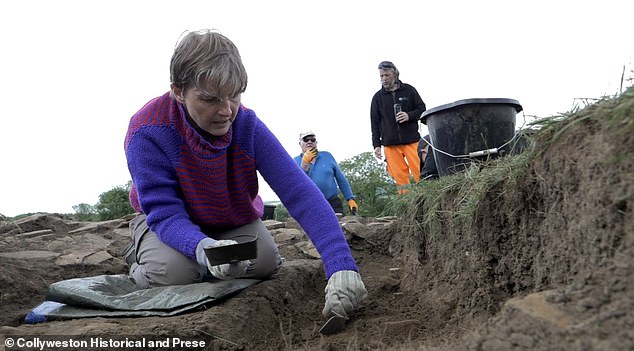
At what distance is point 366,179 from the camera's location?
1284 cm

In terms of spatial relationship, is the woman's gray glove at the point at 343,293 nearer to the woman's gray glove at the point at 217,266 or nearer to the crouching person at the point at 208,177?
the crouching person at the point at 208,177

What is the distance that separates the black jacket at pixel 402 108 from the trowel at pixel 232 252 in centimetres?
419

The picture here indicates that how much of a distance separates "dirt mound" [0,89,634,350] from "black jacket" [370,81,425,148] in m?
2.35

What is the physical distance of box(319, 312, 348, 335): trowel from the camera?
2.42 meters

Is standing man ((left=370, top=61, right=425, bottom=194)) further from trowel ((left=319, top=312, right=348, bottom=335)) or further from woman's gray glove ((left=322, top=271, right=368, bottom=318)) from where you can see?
trowel ((left=319, top=312, right=348, bottom=335))

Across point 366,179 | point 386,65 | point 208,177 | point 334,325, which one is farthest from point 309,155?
point 366,179

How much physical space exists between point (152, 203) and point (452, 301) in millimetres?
1542

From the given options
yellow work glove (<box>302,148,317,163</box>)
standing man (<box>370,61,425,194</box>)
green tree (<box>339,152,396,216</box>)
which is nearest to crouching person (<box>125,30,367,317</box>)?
standing man (<box>370,61,425,194</box>)

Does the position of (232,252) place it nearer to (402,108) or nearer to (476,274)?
(476,274)

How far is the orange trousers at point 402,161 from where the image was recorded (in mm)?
6496

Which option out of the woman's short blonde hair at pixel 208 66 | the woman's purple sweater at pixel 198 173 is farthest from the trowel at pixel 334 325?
the woman's short blonde hair at pixel 208 66

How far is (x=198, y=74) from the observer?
97.4 inches

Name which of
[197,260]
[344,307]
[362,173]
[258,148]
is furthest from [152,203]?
[362,173]

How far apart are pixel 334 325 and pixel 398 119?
4210mm
